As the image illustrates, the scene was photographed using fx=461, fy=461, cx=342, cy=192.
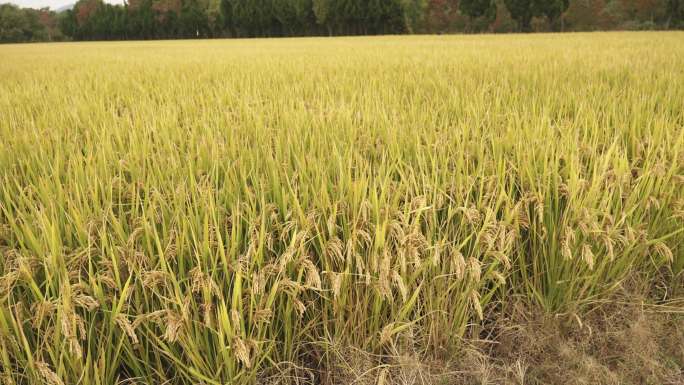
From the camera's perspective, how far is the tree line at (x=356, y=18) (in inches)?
1344

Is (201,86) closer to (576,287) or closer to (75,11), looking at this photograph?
(576,287)

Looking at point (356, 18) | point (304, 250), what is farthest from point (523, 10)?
point (304, 250)

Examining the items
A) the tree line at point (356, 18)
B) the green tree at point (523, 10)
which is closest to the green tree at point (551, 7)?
the tree line at point (356, 18)

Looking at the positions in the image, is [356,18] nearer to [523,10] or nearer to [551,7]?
[523,10]


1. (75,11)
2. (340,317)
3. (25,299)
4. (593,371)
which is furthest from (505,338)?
(75,11)

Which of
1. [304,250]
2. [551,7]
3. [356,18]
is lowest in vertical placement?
[304,250]

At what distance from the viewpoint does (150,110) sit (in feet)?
8.80

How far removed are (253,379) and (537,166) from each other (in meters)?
1.17

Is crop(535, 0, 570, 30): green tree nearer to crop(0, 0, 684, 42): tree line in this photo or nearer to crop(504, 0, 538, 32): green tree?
crop(0, 0, 684, 42): tree line

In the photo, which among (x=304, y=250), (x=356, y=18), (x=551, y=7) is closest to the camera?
(x=304, y=250)

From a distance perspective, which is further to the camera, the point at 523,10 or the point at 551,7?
the point at 523,10

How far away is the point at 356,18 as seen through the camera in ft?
124

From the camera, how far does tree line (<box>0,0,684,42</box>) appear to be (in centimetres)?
3412

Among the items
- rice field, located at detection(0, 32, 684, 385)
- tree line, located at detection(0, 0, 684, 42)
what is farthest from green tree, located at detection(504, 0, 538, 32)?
rice field, located at detection(0, 32, 684, 385)
